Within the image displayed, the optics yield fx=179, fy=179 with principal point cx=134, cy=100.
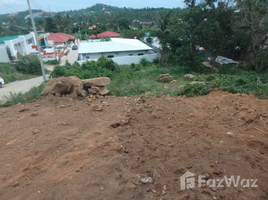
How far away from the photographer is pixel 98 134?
14.5 feet

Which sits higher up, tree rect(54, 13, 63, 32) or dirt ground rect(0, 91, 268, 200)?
tree rect(54, 13, 63, 32)

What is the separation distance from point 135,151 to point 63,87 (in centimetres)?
505

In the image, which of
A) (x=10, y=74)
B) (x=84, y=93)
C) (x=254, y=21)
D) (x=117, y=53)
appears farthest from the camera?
(x=117, y=53)

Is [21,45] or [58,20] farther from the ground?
[58,20]

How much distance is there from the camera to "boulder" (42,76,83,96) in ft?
24.1

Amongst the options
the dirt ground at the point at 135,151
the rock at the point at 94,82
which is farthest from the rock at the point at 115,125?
the rock at the point at 94,82

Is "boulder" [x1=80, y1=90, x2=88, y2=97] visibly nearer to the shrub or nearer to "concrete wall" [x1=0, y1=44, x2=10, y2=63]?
the shrub

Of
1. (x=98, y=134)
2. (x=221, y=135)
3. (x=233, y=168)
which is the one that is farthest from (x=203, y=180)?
(x=98, y=134)

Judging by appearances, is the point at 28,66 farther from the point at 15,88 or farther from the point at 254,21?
the point at 254,21

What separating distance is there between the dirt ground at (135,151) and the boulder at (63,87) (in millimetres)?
1454

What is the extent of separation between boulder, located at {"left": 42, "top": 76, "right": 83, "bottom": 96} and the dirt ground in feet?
4.77

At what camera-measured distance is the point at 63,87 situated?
7.36 metres

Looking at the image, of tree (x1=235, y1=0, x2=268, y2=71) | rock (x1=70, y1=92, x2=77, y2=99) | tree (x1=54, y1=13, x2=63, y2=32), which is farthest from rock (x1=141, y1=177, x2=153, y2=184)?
tree (x1=54, y1=13, x2=63, y2=32)

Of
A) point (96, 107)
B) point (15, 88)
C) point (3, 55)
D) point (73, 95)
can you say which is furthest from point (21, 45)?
point (96, 107)
